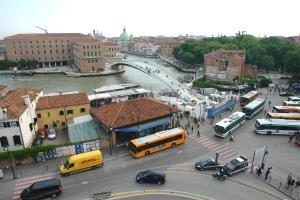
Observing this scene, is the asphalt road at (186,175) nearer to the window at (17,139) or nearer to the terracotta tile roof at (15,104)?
the window at (17,139)

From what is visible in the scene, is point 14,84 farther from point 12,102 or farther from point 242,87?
point 242,87

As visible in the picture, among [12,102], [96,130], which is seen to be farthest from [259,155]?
[12,102]

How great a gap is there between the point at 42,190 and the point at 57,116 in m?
15.3

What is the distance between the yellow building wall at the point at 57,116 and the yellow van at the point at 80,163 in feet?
38.2

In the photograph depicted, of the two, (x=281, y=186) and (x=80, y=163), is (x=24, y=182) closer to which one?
(x=80, y=163)

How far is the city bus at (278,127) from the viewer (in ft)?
93.2

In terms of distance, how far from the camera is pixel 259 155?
78.3 ft

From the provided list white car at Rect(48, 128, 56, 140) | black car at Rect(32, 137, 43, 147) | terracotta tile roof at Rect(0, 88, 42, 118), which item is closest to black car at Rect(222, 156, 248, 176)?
white car at Rect(48, 128, 56, 140)

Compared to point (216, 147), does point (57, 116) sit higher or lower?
higher

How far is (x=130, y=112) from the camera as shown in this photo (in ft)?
89.1

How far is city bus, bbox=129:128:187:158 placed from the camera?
2352 centimetres

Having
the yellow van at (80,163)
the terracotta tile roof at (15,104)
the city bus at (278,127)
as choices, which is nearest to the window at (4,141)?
the terracotta tile roof at (15,104)

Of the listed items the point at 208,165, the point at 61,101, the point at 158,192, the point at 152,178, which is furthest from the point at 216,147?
the point at 61,101

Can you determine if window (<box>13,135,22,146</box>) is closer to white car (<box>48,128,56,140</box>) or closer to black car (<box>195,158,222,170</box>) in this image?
white car (<box>48,128,56,140</box>)
